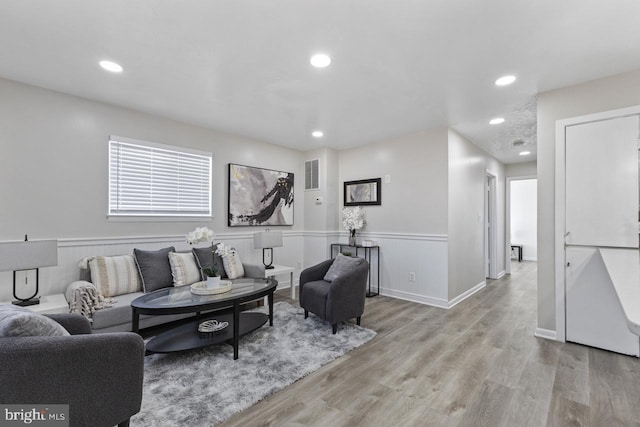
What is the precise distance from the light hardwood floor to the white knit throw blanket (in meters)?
1.71

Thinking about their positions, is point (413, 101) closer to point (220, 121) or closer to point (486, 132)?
point (486, 132)

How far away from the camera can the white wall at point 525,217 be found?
26.5 ft

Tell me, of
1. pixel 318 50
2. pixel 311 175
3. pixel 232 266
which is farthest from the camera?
pixel 311 175

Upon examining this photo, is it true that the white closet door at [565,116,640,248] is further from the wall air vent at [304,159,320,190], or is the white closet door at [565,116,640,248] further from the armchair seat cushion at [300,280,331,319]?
A: the wall air vent at [304,159,320,190]

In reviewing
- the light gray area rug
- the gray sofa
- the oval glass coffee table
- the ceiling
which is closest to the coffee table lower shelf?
the oval glass coffee table

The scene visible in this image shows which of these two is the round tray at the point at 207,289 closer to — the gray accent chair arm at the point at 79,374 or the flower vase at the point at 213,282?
the flower vase at the point at 213,282

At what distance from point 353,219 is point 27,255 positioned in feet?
12.4

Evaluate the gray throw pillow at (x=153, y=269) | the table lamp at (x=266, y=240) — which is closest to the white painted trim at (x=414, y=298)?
the table lamp at (x=266, y=240)

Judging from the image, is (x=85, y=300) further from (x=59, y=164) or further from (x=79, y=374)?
(x=79, y=374)

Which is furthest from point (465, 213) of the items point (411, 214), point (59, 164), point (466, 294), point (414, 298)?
point (59, 164)

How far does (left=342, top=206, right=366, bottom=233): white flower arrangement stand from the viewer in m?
4.68

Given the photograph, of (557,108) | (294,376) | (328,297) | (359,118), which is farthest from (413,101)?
(294,376)

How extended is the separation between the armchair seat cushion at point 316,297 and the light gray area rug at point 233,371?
0.20 metres

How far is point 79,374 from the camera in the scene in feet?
4.07
